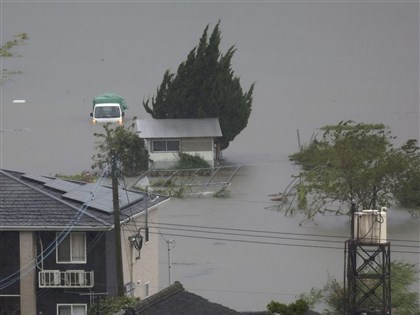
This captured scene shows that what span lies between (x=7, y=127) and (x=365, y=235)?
65.8ft

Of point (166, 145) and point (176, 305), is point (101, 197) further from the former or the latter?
point (166, 145)

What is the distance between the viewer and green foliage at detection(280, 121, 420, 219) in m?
21.4

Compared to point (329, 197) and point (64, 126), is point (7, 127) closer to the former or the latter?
point (64, 126)

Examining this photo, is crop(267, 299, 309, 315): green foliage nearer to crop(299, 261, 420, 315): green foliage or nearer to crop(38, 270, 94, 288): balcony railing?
crop(299, 261, 420, 315): green foliage

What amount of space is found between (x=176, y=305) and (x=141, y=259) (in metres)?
4.19

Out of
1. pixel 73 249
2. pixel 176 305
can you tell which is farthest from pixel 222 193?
pixel 176 305

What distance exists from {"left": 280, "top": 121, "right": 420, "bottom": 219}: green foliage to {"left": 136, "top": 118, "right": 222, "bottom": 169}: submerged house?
14.6 ft

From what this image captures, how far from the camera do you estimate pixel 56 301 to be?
1479 centimetres

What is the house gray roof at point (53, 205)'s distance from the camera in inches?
583

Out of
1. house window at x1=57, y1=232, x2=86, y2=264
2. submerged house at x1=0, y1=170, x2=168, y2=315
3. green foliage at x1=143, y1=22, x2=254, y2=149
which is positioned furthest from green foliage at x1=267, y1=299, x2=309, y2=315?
green foliage at x1=143, y1=22, x2=254, y2=149

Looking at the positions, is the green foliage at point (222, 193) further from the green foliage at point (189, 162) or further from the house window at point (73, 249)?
the house window at point (73, 249)

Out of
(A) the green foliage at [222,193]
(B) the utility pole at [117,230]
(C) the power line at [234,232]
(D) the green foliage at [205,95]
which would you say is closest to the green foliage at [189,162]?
(D) the green foliage at [205,95]

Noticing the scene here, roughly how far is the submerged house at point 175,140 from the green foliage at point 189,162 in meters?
0.13

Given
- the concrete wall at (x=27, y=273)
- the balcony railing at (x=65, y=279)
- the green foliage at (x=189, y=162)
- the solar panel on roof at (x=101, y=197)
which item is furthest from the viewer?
the green foliage at (x=189, y=162)
